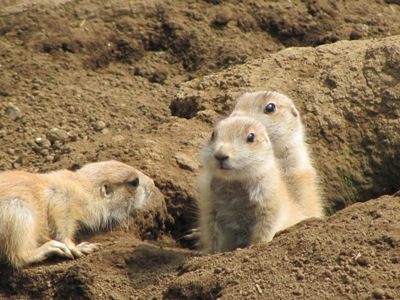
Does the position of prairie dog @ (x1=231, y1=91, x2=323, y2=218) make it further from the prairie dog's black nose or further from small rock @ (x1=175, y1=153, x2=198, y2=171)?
the prairie dog's black nose

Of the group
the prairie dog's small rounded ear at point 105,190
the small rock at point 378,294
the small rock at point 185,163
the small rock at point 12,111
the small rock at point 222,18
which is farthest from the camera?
the small rock at point 222,18

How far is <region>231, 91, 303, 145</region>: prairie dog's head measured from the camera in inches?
326

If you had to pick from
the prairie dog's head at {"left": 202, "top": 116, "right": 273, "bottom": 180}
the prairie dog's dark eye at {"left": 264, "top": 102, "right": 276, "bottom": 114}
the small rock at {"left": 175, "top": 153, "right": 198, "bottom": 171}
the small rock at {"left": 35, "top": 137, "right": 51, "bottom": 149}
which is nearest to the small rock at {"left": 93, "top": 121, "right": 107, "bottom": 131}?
the small rock at {"left": 35, "top": 137, "right": 51, "bottom": 149}

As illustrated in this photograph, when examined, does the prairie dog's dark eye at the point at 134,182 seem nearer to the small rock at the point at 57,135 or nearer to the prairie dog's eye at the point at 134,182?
the prairie dog's eye at the point at 134,182

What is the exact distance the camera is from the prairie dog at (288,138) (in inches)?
315

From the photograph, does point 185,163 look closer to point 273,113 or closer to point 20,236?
point 273,113

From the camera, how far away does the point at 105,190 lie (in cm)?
771

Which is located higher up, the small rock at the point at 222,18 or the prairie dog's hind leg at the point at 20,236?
the prairie dog's hind leg at the point at 20,236

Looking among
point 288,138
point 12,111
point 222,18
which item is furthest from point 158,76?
point 288,138

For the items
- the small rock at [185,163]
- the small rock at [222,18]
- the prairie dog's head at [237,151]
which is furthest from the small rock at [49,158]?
the small rock at [222,18]

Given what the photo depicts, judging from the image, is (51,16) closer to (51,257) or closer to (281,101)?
(281,101)

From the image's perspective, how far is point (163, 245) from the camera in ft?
25.6

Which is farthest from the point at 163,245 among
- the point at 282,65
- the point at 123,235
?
the point at 282,65

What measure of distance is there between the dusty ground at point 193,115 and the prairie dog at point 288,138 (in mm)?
668
